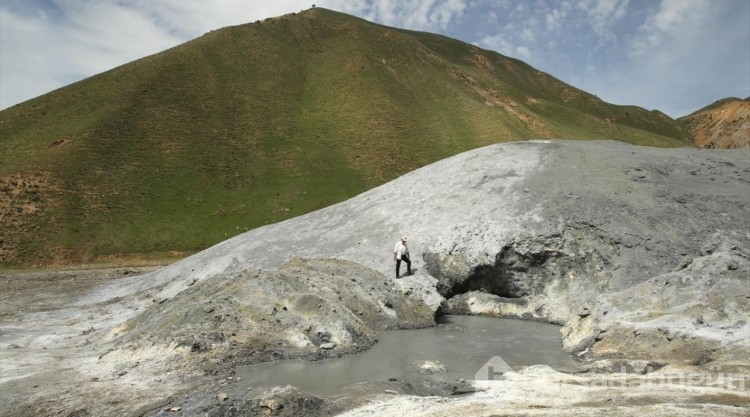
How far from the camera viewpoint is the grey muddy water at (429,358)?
14516mm

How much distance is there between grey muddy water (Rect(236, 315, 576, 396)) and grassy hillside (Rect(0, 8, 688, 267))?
1691 inches

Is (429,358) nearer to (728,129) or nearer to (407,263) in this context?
(407,263)

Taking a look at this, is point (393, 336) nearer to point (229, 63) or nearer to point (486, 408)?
point (486, 408)

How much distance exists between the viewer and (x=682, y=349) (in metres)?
15.3

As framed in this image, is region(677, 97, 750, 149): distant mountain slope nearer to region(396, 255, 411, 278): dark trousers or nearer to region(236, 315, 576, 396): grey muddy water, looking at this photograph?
region(396, 255, 411, 278): dark trousers

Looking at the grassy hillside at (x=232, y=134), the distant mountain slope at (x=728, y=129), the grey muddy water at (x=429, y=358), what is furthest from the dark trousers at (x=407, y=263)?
the distant mountain slope at (x=728, y=129)

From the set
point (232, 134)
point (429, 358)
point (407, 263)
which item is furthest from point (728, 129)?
point (429, 358)

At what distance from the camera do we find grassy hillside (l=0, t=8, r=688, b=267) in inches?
2352

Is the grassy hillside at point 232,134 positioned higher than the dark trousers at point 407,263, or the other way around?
the grassy hillside at point 232,134

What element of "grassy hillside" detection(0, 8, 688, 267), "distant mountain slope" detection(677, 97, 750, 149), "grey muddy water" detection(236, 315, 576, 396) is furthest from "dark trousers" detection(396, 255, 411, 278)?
"distant mountain slope" detection(677, 97, 750, 149)

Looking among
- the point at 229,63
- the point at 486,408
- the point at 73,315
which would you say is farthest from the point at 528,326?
the point at 229,63

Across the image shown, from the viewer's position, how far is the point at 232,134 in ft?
265

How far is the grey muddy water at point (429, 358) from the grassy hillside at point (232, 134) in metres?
42.9

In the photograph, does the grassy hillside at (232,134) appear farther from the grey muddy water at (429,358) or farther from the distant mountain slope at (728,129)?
the grey muddy water at (429,358)
